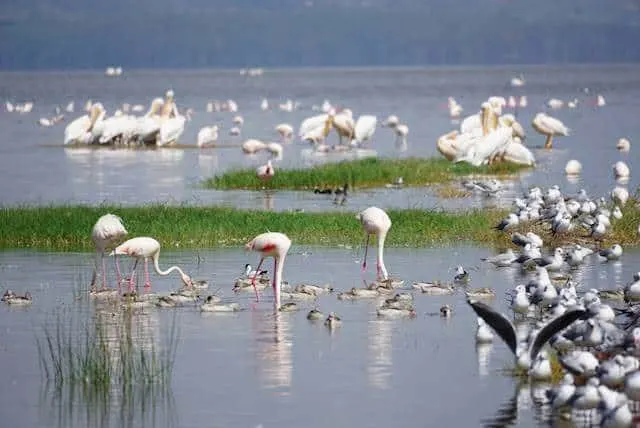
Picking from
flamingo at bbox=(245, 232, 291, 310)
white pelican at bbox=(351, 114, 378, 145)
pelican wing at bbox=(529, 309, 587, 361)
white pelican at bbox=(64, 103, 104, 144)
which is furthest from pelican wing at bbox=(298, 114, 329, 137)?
pelican wing at bbox=(529, 309, 587, 361)

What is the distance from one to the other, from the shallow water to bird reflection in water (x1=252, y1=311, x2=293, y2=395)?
2cm

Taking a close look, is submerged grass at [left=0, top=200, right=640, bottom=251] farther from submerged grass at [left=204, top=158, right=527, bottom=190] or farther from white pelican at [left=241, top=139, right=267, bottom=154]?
white pelican at [left=241, top=139, right=267, bottom=154]

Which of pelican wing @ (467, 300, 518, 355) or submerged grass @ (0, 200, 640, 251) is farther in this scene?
submerged grass @ (0, 200, 640, 251)

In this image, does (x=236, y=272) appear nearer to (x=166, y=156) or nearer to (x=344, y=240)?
(x=344, y=240)

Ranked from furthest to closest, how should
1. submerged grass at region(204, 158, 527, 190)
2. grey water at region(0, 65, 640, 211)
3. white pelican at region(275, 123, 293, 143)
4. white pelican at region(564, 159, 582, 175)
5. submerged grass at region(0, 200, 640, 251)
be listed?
white pelican at region(275, 123, 293, 143), white pelican at region(564, 159, 582, 175), submerged grass at region(204, 158, 527, 190), grey water at region(0, 65, 640, 211), submerged grass at region(0, 200, 640, 251)

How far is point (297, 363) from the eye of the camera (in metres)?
13.3

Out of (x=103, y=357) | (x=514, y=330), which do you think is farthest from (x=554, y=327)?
(x=103, y=357)

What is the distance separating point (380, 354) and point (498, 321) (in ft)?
5.34

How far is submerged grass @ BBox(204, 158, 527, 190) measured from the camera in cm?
2870

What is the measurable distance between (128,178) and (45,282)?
49.6 ft

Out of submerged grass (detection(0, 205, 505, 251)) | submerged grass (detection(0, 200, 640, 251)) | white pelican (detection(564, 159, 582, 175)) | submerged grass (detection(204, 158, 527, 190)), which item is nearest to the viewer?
submerged grass (detection(0, 200, 640, 251))

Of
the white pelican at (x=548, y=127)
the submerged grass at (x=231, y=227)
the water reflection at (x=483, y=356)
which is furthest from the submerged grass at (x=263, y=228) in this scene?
the white pelican at (x=548, y=127)

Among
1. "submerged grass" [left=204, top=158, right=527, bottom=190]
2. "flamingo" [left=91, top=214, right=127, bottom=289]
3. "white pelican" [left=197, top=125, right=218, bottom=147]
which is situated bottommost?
"flamingo" [left=91, top=214, right=127, bottom=289]

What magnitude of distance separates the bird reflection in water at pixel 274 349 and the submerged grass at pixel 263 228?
5074 millimetres
